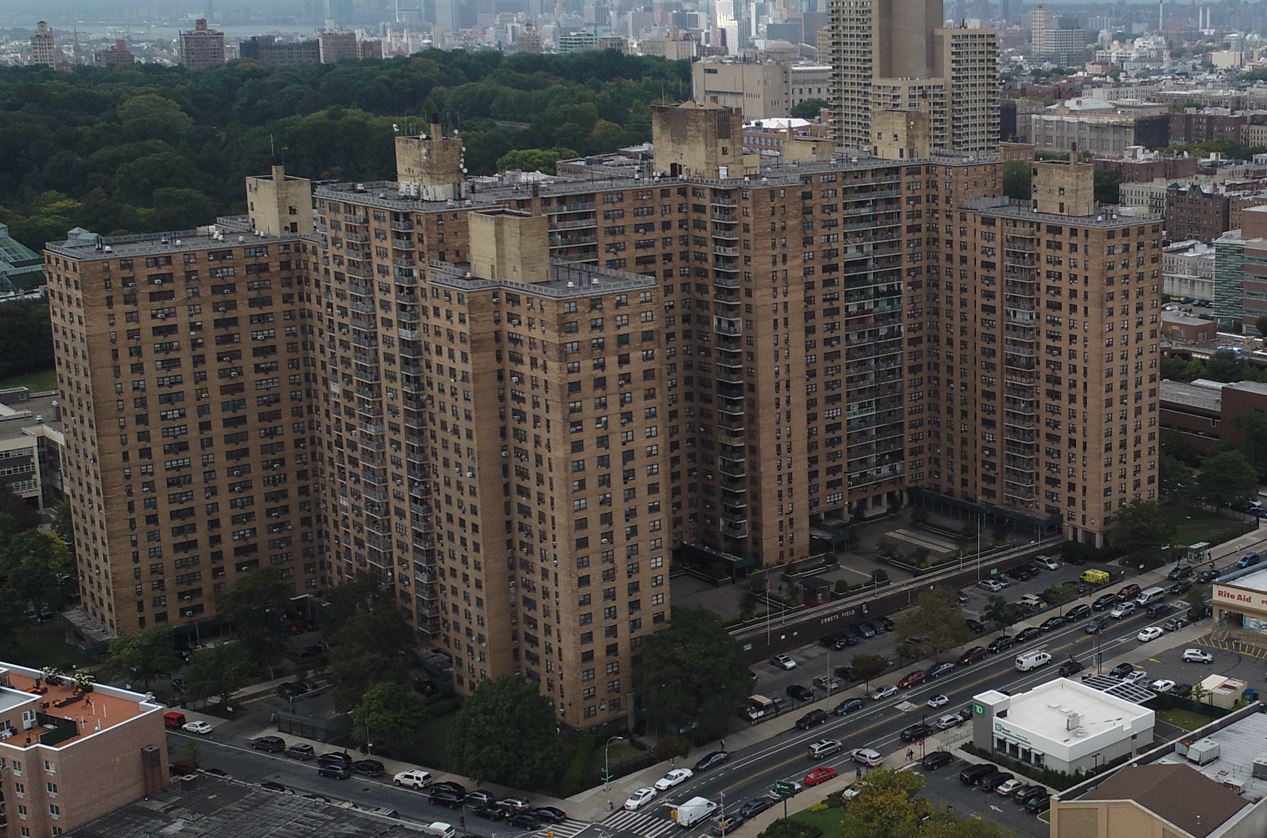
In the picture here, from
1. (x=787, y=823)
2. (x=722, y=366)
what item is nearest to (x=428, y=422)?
(x=722, y=366)

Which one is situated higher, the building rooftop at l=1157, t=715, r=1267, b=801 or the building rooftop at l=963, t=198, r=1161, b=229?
the building rooftop at l=963, t=198, r=1161, b=229

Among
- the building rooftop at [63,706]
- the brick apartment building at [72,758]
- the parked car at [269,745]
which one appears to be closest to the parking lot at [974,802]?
the parked car at [269,745]

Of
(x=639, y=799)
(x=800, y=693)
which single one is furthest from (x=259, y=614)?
(x=800, y=693)

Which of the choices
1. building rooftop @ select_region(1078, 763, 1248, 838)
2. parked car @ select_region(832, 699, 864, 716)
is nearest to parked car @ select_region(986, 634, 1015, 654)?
parked car @ select_region(832, 699, 864, 716)

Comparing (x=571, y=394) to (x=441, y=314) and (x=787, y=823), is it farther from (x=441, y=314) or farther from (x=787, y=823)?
(x=787, y=823)

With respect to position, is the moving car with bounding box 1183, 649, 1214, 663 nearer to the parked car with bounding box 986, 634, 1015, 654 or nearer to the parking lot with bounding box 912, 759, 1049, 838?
the parked car with bounding box 986, 634, 1015, 654

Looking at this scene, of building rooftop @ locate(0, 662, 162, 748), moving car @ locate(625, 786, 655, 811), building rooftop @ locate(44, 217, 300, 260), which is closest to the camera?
building rooftop @ locate(0, 662, 162, 748)
